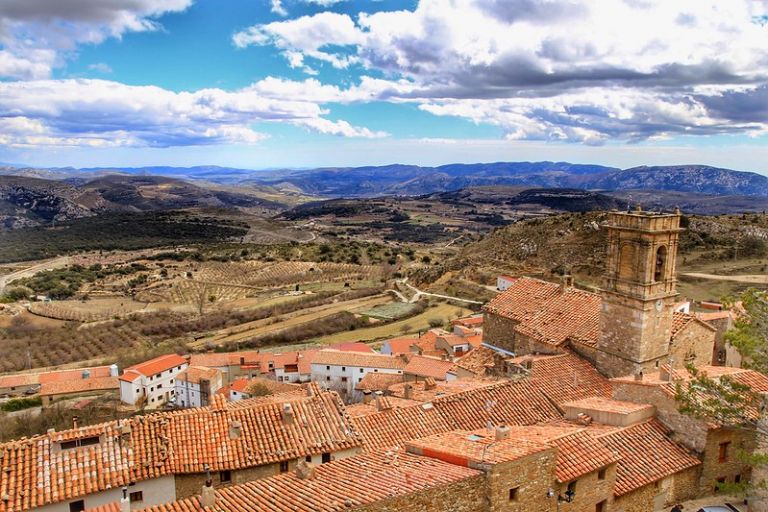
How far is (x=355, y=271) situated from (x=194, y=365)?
157 feet

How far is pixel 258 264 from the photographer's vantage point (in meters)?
94.1

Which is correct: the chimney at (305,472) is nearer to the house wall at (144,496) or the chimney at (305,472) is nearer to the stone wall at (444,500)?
the stone wall at (444,500)

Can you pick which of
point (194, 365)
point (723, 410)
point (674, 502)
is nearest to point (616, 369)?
point (674, 502)

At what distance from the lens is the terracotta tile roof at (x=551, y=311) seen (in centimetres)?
2025

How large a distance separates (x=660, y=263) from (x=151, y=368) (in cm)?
3654

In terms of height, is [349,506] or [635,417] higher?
[349,506]

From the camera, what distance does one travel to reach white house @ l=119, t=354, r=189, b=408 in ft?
137

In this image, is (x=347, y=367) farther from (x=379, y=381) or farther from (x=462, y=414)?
(x=462, y=414)

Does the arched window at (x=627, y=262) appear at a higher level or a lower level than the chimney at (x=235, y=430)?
higher

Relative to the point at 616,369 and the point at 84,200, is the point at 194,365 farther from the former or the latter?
the point at 84,200

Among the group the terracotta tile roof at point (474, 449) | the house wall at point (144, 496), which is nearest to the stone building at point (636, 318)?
the terracotta tile roof at point (474, 449)

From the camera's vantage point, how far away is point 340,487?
30.0ft

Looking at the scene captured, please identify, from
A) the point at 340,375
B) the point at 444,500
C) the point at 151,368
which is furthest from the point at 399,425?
the point at 151,368

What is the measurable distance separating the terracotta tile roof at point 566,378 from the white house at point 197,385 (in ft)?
87.2
